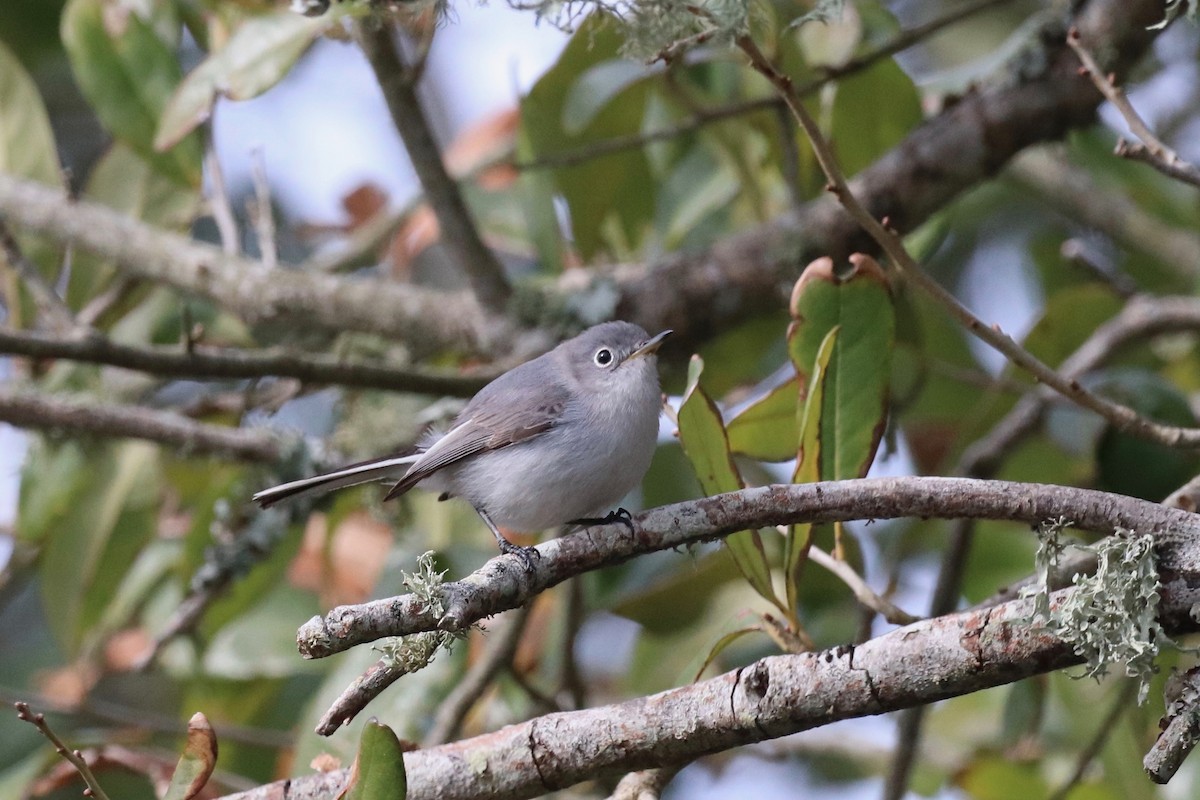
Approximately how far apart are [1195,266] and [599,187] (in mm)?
2188

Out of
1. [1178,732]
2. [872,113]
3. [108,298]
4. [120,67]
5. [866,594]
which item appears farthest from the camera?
[108,298]

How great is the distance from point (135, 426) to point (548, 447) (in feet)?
4.41

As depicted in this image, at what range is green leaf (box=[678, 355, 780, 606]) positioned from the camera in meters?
2.07

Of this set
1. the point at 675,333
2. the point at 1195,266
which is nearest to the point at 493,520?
the point at 675,333

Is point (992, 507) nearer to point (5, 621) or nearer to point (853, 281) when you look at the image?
point (853, 281)

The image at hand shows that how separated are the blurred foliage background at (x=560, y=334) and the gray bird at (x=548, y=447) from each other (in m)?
0.46

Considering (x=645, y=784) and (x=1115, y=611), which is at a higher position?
(x=1115, y=611)

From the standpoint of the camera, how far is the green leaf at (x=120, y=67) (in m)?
→ 3.75

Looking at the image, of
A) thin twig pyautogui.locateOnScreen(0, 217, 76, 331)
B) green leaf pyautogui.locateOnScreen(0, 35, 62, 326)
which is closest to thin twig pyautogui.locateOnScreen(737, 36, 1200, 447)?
thin twig pyautogui.locateOnScreen(0, 217, 76, 331)

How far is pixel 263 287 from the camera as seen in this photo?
3844 millimetres

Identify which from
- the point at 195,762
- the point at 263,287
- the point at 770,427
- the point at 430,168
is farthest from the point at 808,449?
the point at 263,287

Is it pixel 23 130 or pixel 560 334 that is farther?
pixel 23 130

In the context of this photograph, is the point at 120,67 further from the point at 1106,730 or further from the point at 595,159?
the point at 1106,730

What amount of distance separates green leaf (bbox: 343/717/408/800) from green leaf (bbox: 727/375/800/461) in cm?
100
